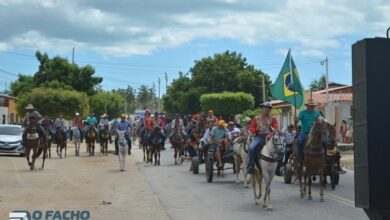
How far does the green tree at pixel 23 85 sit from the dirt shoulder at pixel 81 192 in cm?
4372

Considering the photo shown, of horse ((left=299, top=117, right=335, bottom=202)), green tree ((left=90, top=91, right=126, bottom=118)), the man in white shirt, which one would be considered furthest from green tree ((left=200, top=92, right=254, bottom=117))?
horse ((left=299, top=117, right=335, bottom=202))

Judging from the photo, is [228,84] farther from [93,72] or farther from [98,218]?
[98,218]

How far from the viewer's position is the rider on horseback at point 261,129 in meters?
13.9

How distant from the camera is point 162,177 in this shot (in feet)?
67.7

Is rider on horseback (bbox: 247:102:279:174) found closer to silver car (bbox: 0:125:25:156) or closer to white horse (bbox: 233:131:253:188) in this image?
white horse (bbox: 233:131:253:188)

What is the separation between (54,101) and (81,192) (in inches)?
1431

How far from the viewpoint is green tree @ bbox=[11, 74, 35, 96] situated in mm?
67606

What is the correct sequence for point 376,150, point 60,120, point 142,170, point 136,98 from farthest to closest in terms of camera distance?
point 136,98
point 60,120
point 142,170
point 376,150

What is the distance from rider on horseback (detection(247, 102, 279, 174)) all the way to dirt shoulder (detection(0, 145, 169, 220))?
2.35 meters

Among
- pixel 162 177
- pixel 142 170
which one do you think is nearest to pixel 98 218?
pixel 162 177

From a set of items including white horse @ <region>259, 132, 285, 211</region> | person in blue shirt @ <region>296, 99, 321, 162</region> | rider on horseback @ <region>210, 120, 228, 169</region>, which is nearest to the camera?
white horse @ <region>259, 132, 285, 211</region>

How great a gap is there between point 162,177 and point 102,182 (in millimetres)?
2518

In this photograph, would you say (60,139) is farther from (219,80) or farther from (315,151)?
(219,80)

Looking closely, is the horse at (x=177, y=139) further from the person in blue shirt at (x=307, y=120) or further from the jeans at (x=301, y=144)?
the person in blue shirt at (x=307, y=120)
